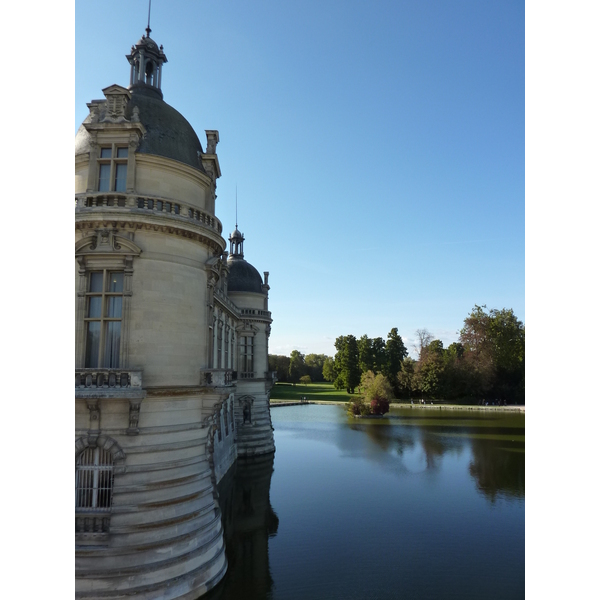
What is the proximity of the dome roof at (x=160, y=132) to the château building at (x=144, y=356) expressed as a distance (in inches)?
1.7

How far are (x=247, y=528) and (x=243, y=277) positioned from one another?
18260 mm

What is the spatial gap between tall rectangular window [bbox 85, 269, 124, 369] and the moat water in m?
7.42

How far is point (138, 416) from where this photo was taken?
12.0 m

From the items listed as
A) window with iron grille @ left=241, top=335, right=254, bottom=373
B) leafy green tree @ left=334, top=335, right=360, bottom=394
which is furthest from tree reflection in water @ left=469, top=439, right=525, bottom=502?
leafy green tree @ left=334, top=335, right=360, bottom=394

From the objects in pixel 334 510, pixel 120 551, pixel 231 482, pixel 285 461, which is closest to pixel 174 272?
pixel 120 551

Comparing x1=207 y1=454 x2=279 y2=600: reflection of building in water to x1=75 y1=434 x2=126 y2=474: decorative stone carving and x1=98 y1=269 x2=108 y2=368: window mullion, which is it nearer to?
x1=75 y1=434 x2=126 y2=474: decorative stone carving

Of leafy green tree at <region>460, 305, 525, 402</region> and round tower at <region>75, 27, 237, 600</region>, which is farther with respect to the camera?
leafy green tree at <region>460, 305, 525, 402</region>

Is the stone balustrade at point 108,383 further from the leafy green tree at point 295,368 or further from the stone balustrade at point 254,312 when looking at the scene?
the leafy green tree at point 295,368

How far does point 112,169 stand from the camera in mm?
12844

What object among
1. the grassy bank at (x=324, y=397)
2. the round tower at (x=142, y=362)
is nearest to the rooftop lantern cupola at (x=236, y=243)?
the round tower at (x=142, y=362)

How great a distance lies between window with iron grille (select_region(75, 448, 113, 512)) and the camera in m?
11.6
